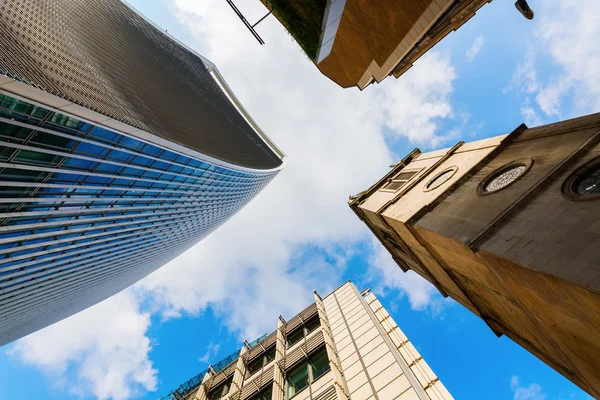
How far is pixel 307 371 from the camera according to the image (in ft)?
67.4

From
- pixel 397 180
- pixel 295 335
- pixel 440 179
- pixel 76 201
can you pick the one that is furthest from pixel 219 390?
pixel 440 179

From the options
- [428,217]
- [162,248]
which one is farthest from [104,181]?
[162,248]

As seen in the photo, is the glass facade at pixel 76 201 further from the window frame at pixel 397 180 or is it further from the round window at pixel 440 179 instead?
the round window at pixel 440 179

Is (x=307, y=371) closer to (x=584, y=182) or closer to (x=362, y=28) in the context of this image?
(x=584, y=182)

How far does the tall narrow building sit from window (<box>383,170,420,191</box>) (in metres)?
5.00

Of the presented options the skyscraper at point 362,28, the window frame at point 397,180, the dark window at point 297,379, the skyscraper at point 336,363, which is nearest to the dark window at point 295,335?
the skyscraper at point 336,363

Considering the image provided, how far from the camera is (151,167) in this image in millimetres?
40281

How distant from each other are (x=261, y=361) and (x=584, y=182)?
2441 cm

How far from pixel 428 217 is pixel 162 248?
70947 millimetres

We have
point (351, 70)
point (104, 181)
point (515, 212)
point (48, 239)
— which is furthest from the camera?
point (48, 239)

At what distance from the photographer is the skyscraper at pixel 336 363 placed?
1478 cm

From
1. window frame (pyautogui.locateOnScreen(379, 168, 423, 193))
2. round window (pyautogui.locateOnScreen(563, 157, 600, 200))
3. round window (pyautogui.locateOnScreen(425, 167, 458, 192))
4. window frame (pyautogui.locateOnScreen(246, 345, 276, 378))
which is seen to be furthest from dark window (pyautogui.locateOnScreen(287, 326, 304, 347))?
round window (pyautogui.locateOnScreen(563, 157, 600, 200))

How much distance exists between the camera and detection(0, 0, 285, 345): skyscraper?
24422mm

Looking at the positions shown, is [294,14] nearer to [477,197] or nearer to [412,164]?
[477,197]
